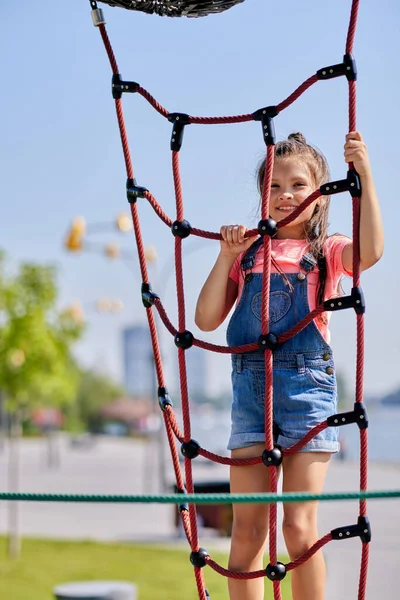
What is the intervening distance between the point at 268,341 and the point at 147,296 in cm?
48

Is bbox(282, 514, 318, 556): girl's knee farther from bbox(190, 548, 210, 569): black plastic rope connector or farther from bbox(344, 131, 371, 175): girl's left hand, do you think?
bbox(344, 131, 371, 175): girl's left hand

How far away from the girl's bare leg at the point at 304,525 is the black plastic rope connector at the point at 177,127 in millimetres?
841

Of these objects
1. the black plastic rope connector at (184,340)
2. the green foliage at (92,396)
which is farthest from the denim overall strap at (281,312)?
the green foliage at (92,396)

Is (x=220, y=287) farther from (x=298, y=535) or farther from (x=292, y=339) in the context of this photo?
(x=298, y=535)

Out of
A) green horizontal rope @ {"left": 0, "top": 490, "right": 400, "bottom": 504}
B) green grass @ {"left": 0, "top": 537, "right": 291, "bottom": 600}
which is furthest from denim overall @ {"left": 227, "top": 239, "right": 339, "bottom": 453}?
green grass @ {"left": 0, "top": 537, "right": 291, "bottom": 600}

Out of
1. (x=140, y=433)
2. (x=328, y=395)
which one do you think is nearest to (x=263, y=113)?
(x=328, y=395)

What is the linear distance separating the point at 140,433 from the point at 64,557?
5669 cm

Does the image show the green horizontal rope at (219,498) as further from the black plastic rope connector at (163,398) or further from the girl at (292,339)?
the black plastic rope connector at (163,398)

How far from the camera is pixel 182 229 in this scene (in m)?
2.37

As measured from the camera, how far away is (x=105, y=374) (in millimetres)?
74562

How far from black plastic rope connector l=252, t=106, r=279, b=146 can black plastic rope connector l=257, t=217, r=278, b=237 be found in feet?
0.70

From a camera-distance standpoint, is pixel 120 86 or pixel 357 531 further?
pixel 120 86

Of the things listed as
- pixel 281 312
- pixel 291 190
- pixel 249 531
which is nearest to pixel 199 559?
pixel 249 531

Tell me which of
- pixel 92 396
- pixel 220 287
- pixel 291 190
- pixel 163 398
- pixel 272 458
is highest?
pixel 92 396
